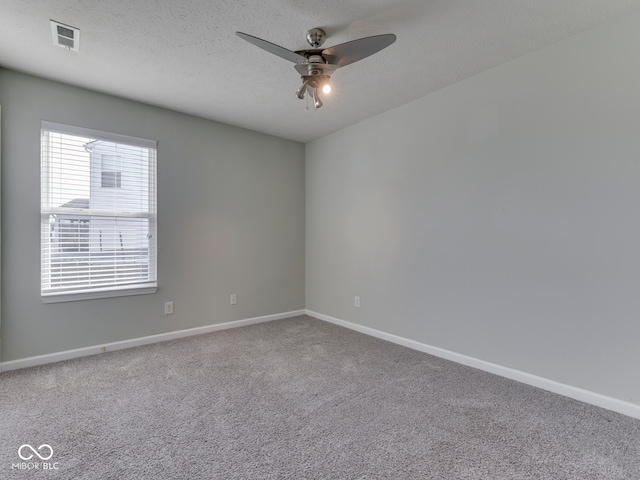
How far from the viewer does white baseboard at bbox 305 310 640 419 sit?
1.96m

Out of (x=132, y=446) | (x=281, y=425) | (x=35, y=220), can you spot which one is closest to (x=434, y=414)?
(x=281, y=425)

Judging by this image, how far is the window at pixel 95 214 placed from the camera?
108 inches

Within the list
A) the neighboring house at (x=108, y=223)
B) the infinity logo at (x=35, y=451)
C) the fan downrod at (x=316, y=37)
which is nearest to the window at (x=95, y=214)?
the neighboring house at (x=108, y=223)

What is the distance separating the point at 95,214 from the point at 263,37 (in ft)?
7.43

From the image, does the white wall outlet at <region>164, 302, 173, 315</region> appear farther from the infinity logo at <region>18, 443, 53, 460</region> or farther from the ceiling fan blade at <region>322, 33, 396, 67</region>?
the ceiling fan blade at <region>322, 33, 396, 67</region>

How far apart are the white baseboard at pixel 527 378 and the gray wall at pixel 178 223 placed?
5.73 ft

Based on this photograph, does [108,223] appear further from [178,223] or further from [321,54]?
[321,54]

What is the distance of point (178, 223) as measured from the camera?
11.3ft

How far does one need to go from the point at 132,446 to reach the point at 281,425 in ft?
2.63

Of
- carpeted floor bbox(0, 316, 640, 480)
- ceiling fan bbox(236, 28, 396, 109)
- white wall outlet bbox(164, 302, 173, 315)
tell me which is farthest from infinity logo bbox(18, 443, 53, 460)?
ceiling fan bbox(236, 28, 396, 109)

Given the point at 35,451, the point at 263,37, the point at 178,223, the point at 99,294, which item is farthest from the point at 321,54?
the point at 99,294

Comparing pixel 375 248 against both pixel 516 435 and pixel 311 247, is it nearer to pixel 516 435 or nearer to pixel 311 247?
pixel 311 247

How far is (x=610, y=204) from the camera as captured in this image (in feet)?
6.54

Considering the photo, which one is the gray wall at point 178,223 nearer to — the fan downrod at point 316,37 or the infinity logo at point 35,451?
the infinity logo at point 35,451
